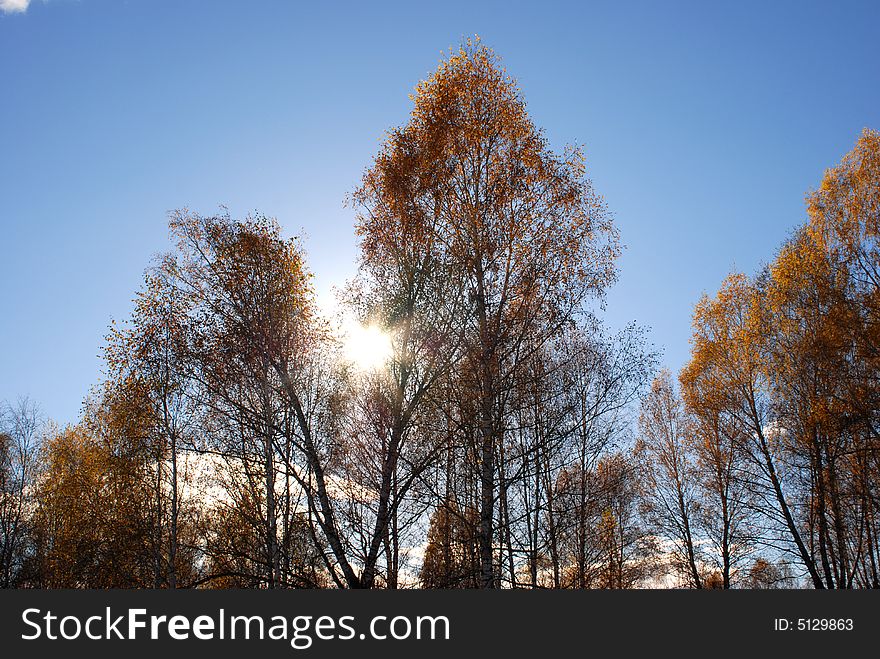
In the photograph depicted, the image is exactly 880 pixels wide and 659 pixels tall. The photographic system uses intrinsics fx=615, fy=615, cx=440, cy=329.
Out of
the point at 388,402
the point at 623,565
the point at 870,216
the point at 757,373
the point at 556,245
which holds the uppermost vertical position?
the point at 870,216

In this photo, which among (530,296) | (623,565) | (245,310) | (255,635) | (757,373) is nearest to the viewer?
(255,635)

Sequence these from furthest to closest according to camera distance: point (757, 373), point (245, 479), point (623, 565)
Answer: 1. point (623, 565)
2. point (757, 373)
3. point (245, 479)

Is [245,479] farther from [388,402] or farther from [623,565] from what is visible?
[623,565]

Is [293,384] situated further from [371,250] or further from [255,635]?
[255,635]

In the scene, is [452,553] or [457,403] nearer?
[457,403]

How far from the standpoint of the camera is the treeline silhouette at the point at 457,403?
11.3 meters

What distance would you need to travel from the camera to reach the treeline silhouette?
11.3 m

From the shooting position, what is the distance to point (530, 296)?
1182 cm

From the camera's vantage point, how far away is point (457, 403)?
10656mm

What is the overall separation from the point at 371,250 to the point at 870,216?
12.4m

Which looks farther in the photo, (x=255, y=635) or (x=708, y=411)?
(x=708, y=411)

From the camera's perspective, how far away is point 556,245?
1212cm

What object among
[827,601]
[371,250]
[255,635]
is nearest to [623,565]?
[827,601]

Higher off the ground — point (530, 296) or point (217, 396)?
point (530, 296)
